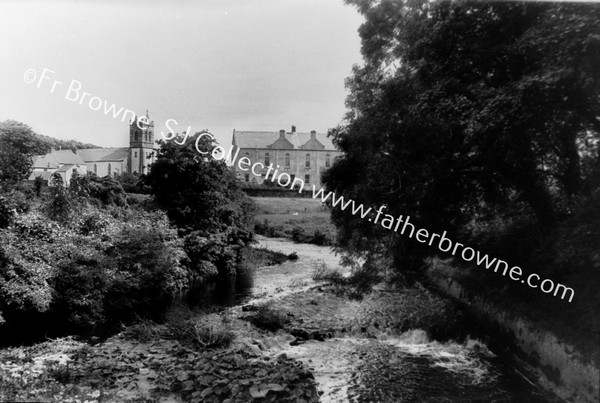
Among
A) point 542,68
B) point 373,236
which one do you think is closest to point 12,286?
point 373,236

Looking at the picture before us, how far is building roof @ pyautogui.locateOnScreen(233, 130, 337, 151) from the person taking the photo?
5997 centimetres

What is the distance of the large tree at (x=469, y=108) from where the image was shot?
10.6 meters

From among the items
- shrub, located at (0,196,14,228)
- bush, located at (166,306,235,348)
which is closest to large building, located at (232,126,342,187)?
bush, located at (166,306,235,348)

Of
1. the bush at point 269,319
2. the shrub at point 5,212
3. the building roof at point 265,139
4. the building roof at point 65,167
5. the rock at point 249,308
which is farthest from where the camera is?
the building roof at point 65,167

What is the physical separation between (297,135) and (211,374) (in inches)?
2056

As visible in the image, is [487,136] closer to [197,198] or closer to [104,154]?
[197,198]

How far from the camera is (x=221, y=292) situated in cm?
2223

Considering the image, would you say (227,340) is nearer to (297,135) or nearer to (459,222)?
(459,222)

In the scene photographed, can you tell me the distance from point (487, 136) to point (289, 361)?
7.98 metres

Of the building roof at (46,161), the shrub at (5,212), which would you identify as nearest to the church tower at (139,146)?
the building roof at (46,161)

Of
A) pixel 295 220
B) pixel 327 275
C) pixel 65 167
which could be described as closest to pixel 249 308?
pixel 327 275

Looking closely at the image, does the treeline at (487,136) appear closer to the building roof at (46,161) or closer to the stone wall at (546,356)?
the stone wall at (546,356)

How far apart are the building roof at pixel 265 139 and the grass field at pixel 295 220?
15189mm

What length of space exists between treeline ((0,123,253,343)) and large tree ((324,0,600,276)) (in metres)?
8.90
